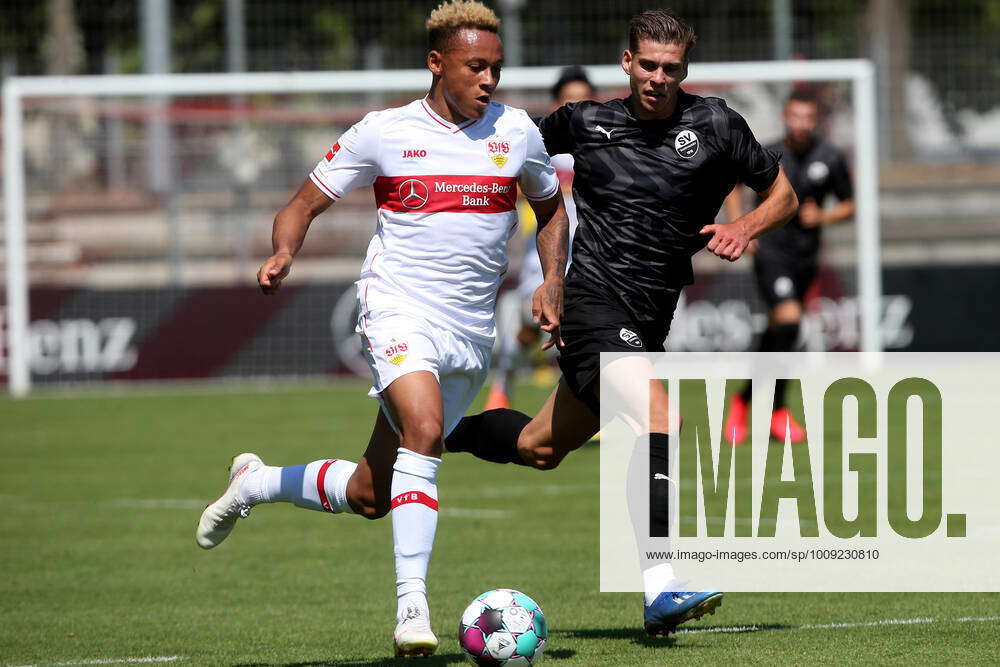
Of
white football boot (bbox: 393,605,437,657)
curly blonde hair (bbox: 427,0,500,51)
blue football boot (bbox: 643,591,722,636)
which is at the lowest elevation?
blue football boot (bbox: 643,591,722,636)

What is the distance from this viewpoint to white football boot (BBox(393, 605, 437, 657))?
5.04m

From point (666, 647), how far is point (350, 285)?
43.3 feet

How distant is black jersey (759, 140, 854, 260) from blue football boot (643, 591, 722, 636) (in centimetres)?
715

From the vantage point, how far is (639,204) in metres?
6.29

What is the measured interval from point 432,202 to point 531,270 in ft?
24.4

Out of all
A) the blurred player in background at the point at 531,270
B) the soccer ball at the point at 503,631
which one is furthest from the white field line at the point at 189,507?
the soccer ball at the point at 503,631

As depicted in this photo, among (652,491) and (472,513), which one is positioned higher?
(652,491)

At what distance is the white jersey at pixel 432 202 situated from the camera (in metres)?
5.78

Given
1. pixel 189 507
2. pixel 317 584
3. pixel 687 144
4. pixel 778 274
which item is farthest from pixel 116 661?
pixel 778 274

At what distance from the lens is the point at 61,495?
→ 1040cm

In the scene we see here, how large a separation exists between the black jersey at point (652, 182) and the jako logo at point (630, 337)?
0.35ft
